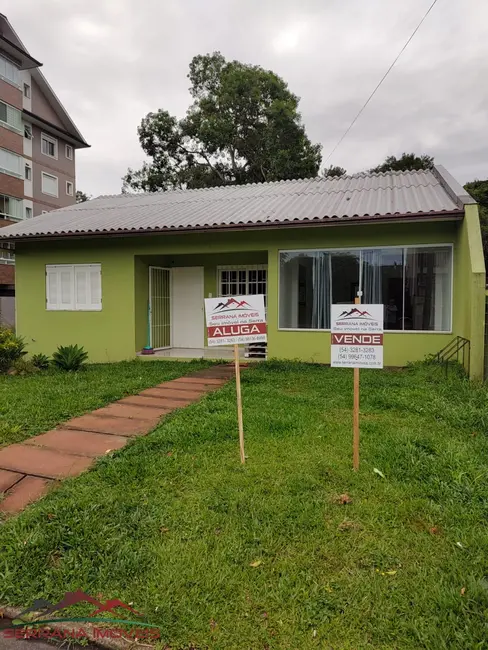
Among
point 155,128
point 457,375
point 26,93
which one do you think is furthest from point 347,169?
point 457,375

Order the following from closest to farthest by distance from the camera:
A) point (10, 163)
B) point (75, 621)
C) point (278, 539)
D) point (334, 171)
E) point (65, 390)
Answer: point (75, 621) → point (278, 539) → point (65, 390) → point (10, 163) → point (334, 171)

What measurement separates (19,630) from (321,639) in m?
1.49

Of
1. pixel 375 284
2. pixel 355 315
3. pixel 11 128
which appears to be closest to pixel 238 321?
pixel 355 315

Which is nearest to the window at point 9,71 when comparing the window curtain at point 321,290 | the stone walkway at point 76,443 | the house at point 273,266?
the house at point 273,266

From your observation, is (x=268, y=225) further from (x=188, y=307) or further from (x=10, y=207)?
(x=10, y=207)

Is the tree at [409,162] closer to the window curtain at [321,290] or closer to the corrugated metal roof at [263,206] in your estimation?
the corrugated metal roof at [263,206]

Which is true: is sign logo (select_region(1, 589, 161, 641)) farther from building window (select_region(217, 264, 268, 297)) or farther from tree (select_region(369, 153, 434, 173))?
tree (select_region(369, 153, 434, 173))

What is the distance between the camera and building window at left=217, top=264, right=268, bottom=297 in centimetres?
1088

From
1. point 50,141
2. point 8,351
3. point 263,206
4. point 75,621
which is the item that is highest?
point 50,141

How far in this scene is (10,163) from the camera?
23.1 m

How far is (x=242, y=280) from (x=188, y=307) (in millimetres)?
1708

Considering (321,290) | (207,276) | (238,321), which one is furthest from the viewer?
(207,276)

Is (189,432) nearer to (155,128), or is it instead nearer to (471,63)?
(471,63)

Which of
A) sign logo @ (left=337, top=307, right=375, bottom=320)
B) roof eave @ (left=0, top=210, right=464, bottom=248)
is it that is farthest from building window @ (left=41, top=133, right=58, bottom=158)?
sign logo @ (left=337, top=307, right=375, bottom=320)
